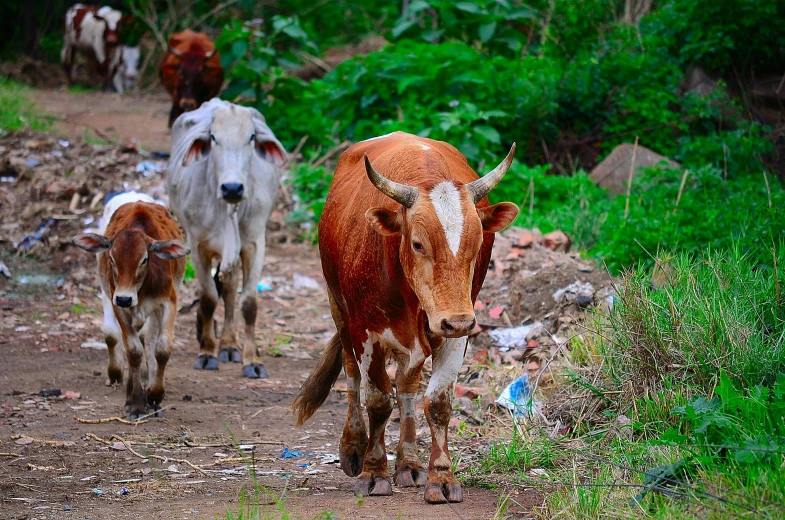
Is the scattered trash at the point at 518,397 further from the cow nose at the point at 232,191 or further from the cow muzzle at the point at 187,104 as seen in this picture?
the cow muzzle at the point at 187,104

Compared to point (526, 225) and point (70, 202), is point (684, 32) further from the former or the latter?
point (70, 202)

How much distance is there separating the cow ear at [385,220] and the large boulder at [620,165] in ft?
23.1

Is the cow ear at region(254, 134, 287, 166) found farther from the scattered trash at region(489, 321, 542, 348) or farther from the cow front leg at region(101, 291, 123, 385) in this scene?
the scattered trash at region(489, 321, 542, 348)

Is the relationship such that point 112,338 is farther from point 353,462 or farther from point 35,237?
point 35,237

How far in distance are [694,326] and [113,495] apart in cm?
304

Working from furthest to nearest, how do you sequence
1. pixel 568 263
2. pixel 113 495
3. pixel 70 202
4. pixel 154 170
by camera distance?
pixel 154 170 → pixel 70 202 → pixel 568 263 → pixel 113 495

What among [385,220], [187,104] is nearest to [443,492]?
[385,220]

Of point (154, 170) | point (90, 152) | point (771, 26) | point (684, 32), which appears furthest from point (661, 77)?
point (90, 152)

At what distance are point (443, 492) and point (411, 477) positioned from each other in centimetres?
37

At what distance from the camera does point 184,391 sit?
23.4 feet

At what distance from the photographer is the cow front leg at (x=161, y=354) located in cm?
649

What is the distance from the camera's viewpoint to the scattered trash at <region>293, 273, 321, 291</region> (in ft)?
33.0

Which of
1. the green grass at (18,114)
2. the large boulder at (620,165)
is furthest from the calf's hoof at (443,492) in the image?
the green grass at (18,114)

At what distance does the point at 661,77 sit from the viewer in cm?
1229
